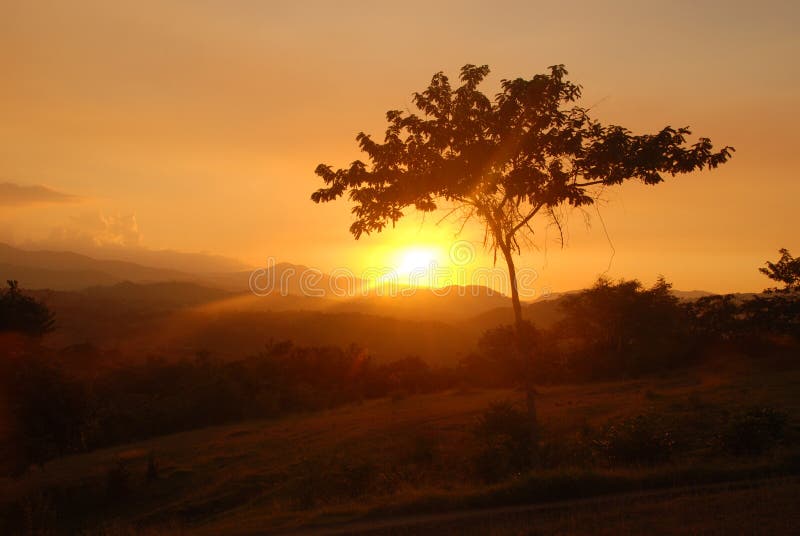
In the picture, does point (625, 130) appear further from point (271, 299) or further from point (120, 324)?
point (271, 299)

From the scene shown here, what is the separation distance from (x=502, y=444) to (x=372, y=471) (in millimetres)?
3079

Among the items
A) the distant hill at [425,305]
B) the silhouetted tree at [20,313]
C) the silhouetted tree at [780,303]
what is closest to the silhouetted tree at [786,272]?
the silhouetted tree at [780,303]

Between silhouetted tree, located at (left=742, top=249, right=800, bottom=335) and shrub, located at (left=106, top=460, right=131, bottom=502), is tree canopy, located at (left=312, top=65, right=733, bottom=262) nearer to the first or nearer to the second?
shrub, located at (left=106, top=460, right=131, bottom=502)

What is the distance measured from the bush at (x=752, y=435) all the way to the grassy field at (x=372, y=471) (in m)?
0.46

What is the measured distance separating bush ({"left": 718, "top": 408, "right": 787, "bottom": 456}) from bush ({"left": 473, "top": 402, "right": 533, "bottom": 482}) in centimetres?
401

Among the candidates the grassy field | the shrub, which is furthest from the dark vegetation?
the grassy field

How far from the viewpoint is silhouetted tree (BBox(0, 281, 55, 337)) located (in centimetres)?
3212

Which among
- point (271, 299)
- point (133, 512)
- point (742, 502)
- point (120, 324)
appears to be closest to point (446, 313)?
point (271, 299)

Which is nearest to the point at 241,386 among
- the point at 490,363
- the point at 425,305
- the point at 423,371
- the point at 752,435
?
the point at 423,371

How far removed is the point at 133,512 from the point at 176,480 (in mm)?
2934

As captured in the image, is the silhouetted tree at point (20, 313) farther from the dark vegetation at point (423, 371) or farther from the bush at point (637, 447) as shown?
the bush at point (637, 447)

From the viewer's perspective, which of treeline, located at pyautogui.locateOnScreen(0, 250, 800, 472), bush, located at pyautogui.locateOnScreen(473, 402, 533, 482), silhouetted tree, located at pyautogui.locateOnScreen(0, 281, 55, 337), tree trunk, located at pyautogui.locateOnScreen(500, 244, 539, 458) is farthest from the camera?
treeline, located at pyautogui.locateOnScreen(0, 250, 800, 472)

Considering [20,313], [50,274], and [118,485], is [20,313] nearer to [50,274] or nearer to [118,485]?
[118,485]

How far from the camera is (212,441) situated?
2995 cm
